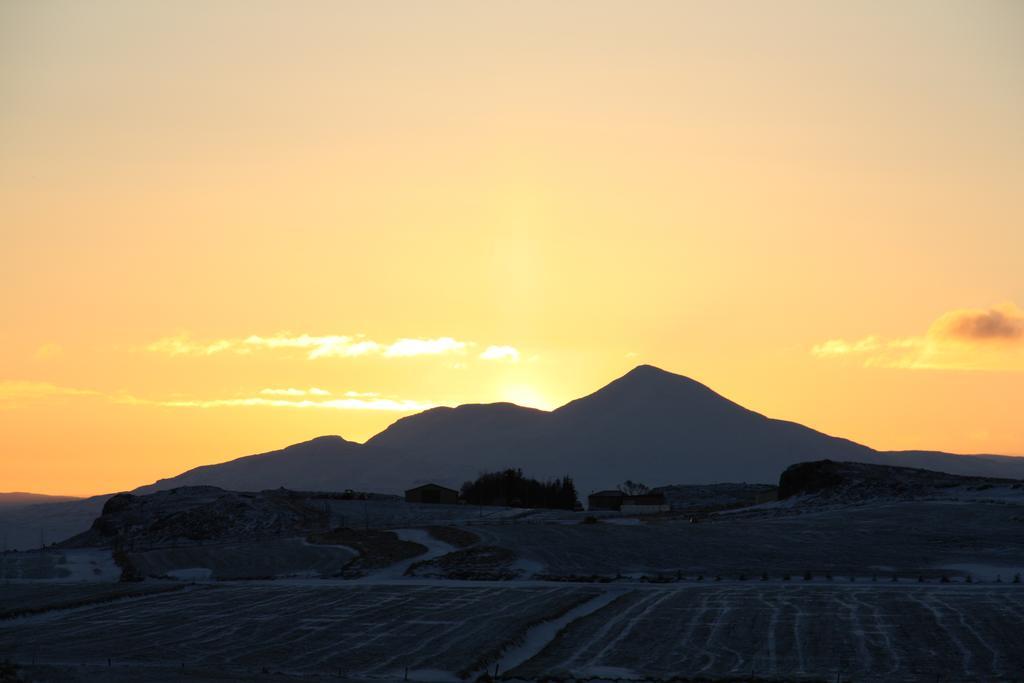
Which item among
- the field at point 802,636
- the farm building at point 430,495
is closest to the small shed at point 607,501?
the farm building at point 430,495

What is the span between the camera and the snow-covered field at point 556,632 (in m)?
44.6

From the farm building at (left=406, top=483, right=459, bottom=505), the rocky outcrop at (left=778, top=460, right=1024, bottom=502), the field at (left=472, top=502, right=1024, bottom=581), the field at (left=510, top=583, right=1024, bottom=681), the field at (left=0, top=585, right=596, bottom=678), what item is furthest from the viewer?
the farm building at (left=406, top=483, right=459, bottom=505)

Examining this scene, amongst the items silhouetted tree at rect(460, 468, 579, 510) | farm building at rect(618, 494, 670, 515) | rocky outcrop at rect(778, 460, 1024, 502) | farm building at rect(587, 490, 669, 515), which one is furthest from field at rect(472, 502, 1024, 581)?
silhouetted tree at rect(460, 468, 579, 510)

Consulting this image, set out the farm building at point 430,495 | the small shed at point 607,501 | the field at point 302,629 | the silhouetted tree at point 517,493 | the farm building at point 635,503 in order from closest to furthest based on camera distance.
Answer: the field at point 302,629 → the farm building at point 635,503 → the farm building at point 430,495 → the silhouetted tree at point 517,493 → the small shed at point 607,501

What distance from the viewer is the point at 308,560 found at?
84.7 meters

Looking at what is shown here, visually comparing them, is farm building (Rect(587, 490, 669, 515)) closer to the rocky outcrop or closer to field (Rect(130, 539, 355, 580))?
the rocky outcrop

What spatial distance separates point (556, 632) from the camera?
52.8 metres

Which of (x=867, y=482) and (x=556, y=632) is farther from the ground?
(x=867, y=482)

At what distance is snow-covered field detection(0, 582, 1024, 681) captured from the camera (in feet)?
146

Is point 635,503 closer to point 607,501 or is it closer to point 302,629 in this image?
point 607,501

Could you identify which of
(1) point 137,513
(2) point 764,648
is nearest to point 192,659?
(2) point 764,648

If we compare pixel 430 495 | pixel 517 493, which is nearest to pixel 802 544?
pixel 430 495

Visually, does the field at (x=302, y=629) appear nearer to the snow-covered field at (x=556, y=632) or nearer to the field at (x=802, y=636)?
the snow-covered field at (x=556, y=632)

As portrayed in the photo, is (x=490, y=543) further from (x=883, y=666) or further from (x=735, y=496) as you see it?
(x=735, y=496)
